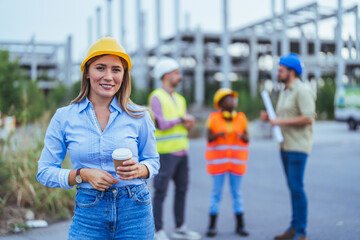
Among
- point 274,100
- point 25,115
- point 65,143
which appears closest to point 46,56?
point 274,100

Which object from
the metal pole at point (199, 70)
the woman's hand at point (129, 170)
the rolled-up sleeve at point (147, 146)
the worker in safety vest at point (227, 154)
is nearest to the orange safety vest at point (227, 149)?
the worker in safety vest at point (227, 154)

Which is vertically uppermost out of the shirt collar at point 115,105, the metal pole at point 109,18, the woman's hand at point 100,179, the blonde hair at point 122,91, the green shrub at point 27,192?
the metal pole at point 109,18

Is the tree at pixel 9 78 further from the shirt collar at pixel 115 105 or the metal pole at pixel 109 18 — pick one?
the metal pole at pixel 109 18

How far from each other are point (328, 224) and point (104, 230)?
3.81 metres

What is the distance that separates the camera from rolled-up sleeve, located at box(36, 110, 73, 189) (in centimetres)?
214

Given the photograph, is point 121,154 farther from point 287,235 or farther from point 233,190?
point 287,235

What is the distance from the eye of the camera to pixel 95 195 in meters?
2.15

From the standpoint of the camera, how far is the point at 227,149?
15.8 feet

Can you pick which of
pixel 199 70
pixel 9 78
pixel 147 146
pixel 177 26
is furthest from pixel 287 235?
pixel 199 70

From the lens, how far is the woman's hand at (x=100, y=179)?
6.72ft

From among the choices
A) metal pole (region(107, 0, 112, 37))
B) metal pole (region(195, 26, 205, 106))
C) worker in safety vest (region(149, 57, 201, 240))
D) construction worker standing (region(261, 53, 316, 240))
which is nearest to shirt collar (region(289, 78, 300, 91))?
construction worker standing (region(261, 53, 316, 240))

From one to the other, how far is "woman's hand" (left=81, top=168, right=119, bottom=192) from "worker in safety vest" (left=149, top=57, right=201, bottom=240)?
2.32m

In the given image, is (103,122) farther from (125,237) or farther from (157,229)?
(157,229)

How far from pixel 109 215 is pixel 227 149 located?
2831 mm
